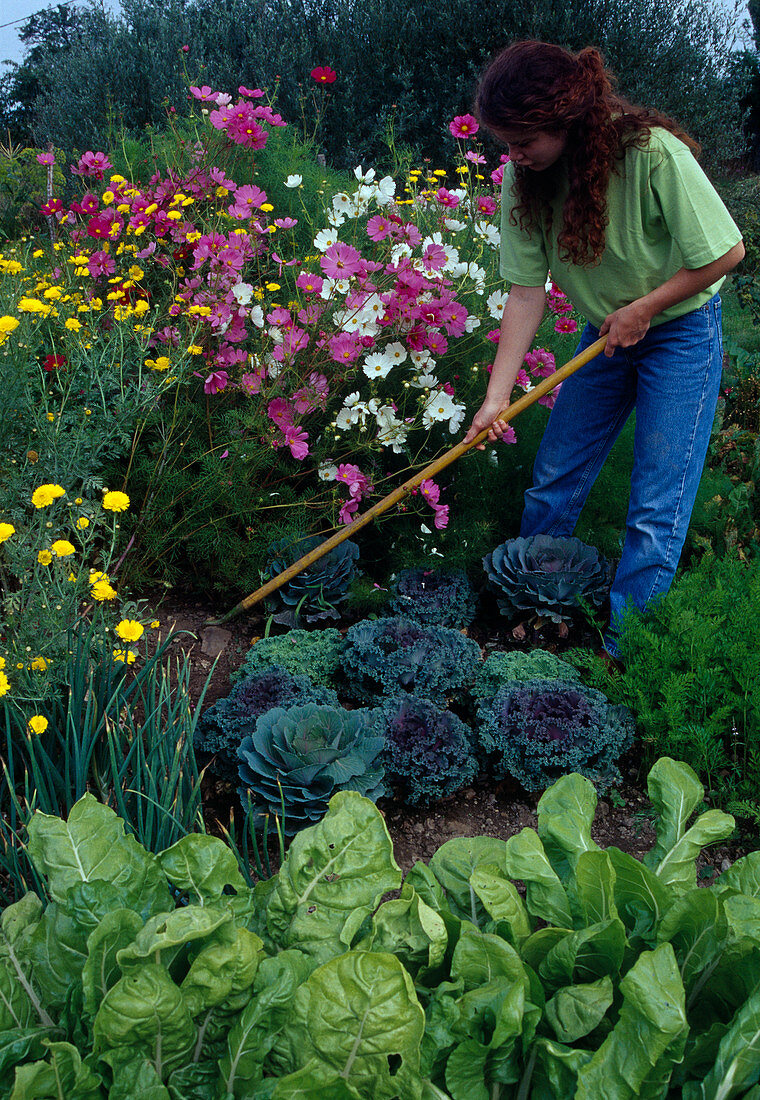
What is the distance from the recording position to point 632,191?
2385 millimetres

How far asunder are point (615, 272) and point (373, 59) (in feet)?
21.9

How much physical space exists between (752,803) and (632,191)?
1.69m

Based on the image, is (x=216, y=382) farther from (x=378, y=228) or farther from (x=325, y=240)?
(x=378, y=228)

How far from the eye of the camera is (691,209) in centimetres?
230

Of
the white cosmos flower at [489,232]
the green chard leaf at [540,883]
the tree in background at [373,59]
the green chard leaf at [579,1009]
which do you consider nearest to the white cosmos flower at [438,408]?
the white cosmos flower at [489,232]

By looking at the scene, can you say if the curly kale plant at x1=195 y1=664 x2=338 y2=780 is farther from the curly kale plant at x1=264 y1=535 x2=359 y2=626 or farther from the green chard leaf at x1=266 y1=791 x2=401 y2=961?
the green chard leaf at x1=266 y1=791 x2=401 y2=961

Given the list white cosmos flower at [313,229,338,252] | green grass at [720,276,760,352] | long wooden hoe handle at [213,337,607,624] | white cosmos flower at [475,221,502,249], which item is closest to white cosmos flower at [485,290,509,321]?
white cosmos flower at [475,221,502,249]

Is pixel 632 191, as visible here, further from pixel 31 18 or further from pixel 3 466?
pixel 31 18

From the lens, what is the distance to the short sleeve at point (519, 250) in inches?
107

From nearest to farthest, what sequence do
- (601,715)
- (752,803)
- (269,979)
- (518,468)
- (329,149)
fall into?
(269,979)
(752,803)
(601,715)
(518,468)
(329,149)

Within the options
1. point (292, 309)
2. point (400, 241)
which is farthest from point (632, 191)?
point (292, 309)

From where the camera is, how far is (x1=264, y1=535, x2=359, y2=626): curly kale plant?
9.56 feet

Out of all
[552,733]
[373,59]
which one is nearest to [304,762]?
[552,733]

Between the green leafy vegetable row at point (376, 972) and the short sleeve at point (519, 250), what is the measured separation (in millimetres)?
1910
